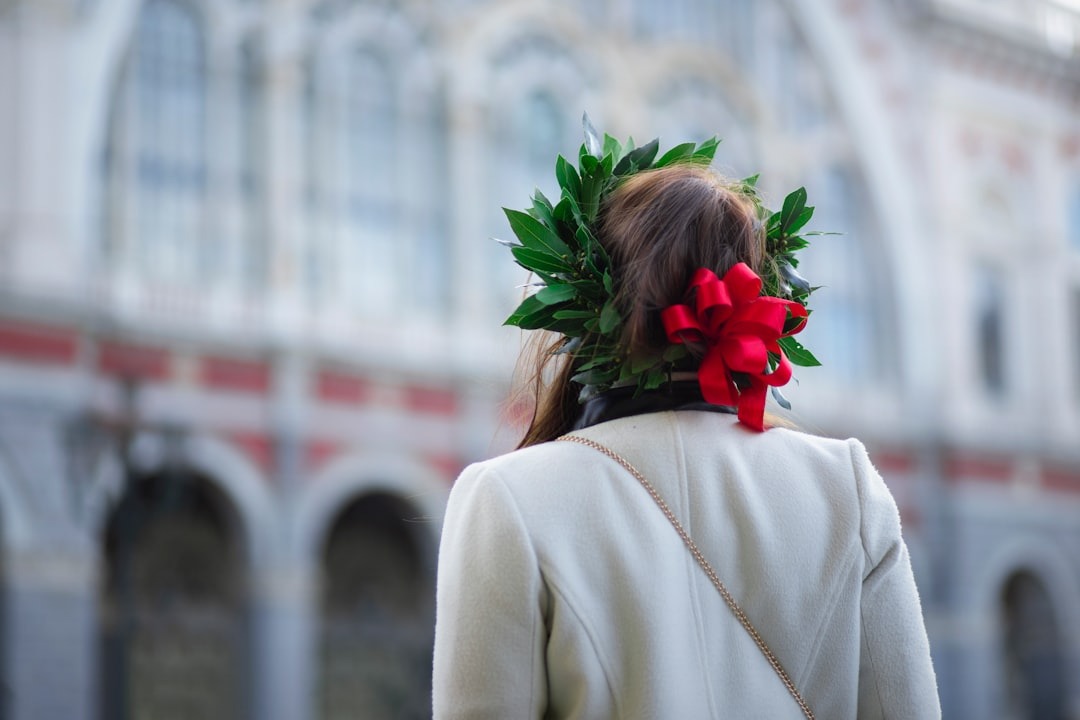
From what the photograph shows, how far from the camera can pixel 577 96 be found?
13516 mm

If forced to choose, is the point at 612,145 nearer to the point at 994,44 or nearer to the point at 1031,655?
the point at 1031,655

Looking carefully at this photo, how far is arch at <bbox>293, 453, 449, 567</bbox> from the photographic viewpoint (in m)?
11.3

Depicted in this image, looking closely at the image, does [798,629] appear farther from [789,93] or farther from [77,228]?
[789,93]

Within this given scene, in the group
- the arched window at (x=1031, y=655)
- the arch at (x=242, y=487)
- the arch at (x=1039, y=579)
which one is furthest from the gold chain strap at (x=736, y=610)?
the arched window at (x=1031, y=655)

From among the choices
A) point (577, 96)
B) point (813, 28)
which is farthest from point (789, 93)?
point (577, 96)

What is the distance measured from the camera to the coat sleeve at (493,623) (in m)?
1.36

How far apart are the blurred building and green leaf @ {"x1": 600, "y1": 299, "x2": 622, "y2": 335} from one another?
7.07 m

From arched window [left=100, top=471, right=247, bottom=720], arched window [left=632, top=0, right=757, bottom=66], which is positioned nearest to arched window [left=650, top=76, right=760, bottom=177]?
arched window [left=632, top=0, right=757, bottom=66]

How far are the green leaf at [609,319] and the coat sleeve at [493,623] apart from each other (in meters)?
0.19

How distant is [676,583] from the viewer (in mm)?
1402

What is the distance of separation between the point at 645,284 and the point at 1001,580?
48.3 ft

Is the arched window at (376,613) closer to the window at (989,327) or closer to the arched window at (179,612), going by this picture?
the arched window at (179,612)

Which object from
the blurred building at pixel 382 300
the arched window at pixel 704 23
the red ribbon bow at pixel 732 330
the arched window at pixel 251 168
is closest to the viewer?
the red ribbon bow at pixel 732 330

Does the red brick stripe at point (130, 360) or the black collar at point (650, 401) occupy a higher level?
the black collar at point (650, 401)
